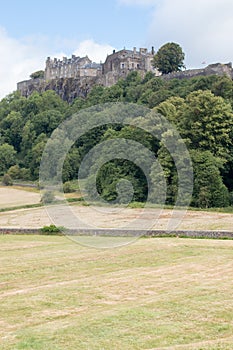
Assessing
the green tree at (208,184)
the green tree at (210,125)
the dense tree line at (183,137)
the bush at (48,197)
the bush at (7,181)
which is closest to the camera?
the green tree at (208,184)

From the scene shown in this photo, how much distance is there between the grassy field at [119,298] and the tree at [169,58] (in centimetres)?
6262

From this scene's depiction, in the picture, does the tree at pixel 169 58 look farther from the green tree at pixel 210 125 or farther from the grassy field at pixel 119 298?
the grassy field at pixel 119 298

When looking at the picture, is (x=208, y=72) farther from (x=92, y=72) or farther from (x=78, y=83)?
(x=92, y=72)

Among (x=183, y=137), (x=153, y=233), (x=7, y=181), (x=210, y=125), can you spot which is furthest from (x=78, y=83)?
(x=153, y=233)

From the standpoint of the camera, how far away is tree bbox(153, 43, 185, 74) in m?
79.9

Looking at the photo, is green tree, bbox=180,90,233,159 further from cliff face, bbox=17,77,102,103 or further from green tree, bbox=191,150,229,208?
cliff face, bbox=17,77,102,103

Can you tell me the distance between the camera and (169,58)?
267 feet

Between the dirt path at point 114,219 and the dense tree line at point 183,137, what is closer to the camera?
the dirt path at point 114,219

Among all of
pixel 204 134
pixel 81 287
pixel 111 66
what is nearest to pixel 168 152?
pixel 204 134

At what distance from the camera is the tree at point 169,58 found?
79938 mm

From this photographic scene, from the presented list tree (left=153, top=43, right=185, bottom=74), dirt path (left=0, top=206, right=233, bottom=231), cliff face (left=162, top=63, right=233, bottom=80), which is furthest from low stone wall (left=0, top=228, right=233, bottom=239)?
tree (left=153, top=43, right=185, bottom=74)

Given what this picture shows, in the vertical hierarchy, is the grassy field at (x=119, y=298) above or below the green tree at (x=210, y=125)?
below

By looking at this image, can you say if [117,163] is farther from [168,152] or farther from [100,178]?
[168,152]

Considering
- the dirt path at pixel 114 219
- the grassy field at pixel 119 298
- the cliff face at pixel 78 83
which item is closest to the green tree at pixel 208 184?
the dirt path at pixel 114 219
